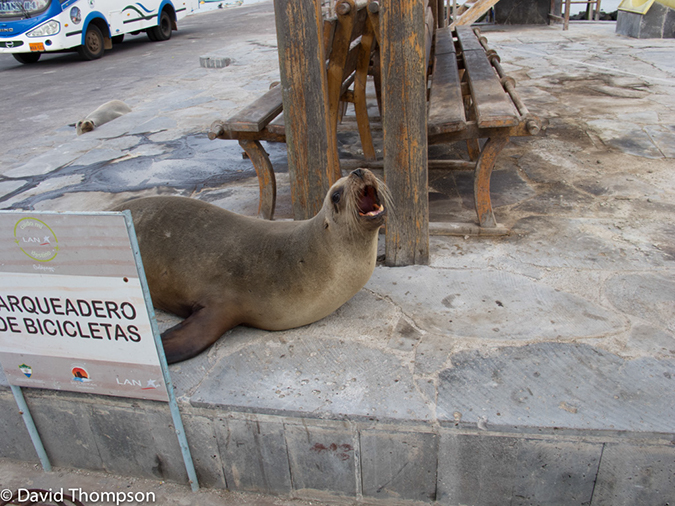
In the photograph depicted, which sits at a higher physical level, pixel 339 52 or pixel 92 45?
pixel 339 52

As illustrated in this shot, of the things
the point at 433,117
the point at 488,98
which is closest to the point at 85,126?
the point at 433,117

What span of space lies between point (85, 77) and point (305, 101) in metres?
9.49

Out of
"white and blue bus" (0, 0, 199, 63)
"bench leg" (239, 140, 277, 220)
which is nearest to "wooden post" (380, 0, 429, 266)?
"bench leg" (239, 140, 277, 220)

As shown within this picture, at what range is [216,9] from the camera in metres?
25.7

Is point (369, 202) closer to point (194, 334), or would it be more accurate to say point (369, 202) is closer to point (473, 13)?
point (194, 334)

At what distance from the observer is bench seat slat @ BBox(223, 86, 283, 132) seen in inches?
128

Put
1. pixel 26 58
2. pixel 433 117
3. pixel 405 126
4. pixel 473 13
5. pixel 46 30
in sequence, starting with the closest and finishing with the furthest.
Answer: pixel 405 126, pixel 433 117, pixel 473 13, pixel 46 30, pixel 26 58

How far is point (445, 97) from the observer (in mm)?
3791

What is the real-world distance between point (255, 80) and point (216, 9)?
19916mm

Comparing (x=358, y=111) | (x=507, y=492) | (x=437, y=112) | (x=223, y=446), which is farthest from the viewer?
(x=358, y=111)

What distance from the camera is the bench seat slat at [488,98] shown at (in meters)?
3.02

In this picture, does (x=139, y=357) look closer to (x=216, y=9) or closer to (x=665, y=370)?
(x=665, y=370)

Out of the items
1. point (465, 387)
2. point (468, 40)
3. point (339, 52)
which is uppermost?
point (339, 52)

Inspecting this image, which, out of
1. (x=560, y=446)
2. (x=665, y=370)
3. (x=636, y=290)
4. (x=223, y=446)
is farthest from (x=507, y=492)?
(x=636, y=290)
